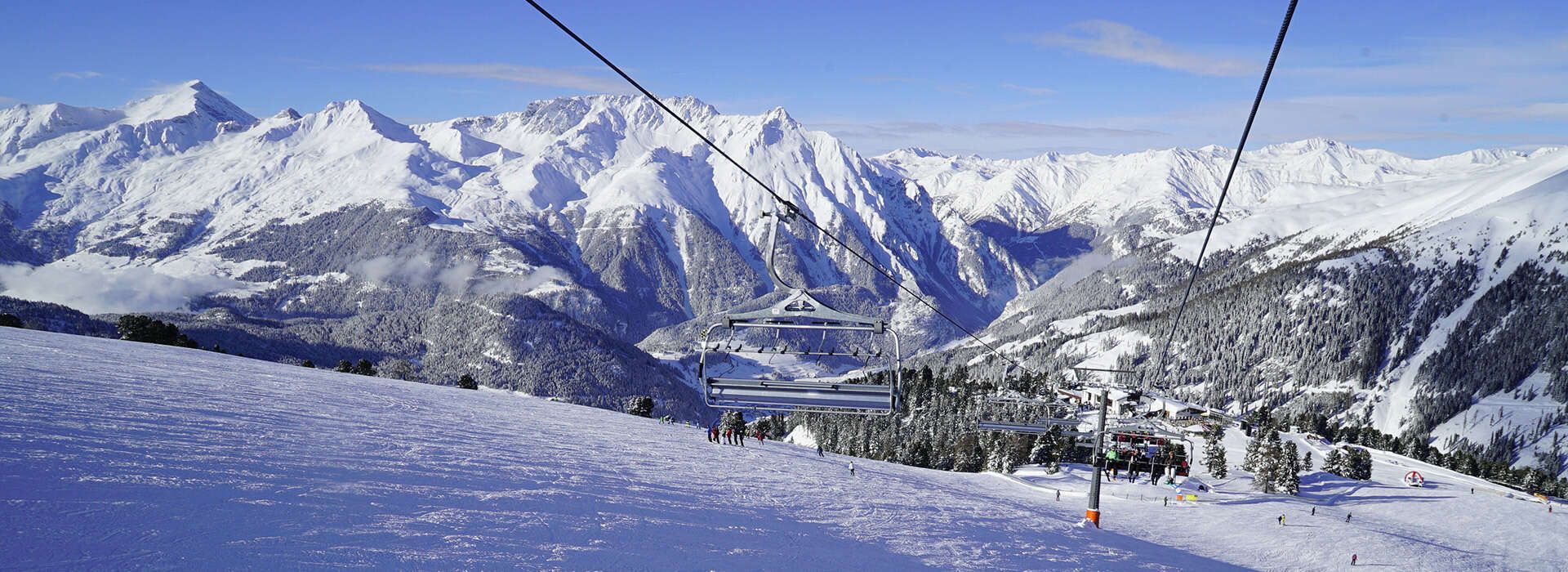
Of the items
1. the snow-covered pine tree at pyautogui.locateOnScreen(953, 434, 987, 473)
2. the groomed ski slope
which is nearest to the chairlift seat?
the groomed ski slope

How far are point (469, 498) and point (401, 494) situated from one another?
6.18ft

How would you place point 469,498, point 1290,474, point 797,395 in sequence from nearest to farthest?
Result: 1. point 797,395
2. point 469,498
3. point 1290,474

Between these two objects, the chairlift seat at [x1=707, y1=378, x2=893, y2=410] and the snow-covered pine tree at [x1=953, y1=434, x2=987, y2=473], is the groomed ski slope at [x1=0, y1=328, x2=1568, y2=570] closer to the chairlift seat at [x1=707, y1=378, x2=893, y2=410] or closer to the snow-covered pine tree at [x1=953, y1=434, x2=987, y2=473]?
the chairlift seat at [x1=707, y1=378, x2=893, y2=410]

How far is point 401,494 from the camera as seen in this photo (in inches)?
939

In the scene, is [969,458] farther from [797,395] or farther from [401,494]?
[797,395]

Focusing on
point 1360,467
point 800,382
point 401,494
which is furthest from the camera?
point 1360,467

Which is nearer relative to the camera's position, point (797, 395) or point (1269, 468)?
point (797, 395)

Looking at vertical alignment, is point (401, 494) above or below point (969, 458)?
above

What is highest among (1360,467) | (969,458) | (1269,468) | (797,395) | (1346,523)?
(797,395)

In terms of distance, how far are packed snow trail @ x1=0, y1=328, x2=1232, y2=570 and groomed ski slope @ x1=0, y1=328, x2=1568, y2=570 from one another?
0.10 metres

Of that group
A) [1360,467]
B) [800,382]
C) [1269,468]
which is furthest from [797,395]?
[1360,467]

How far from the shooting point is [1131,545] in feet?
123

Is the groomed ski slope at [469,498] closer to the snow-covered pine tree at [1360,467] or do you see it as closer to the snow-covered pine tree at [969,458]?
the snow-covered pine tree at [1360,467]

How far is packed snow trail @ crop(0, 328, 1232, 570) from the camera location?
17562mm
